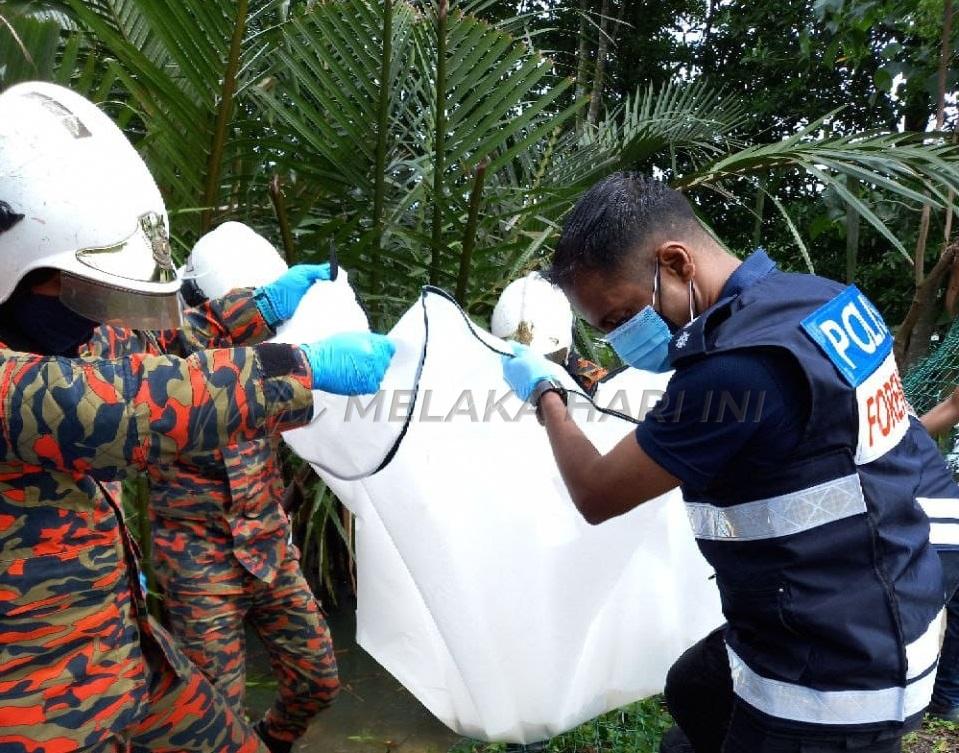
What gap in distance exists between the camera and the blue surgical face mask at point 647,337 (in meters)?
1.41

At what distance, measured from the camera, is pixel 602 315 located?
146 centimetres

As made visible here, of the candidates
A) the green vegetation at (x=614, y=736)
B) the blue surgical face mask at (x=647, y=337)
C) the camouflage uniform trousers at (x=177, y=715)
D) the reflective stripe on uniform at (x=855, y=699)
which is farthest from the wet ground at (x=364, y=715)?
the blue surgical face mask at (x=647, y=337)

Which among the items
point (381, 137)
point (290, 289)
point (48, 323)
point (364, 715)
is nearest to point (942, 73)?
point (381, 137)

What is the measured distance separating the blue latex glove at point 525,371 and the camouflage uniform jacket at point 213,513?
0.77 meters

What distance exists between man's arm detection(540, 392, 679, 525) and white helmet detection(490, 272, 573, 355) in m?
1.39

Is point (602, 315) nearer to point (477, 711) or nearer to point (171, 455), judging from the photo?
point (171, 455)

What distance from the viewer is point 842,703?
1.26 meters

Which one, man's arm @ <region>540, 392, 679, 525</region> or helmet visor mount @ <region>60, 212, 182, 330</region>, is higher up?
helmet visor mount @ <region>60, 212, 182, 330</region>

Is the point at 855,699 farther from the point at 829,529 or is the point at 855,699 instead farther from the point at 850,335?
the point at 850,335

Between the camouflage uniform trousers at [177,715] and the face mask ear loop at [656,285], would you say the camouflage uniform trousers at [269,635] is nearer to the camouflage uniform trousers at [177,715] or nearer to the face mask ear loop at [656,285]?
the camouflage uniform trousers at [177,715]

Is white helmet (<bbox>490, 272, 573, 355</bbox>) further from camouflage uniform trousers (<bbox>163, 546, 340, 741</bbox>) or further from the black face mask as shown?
the black face mask

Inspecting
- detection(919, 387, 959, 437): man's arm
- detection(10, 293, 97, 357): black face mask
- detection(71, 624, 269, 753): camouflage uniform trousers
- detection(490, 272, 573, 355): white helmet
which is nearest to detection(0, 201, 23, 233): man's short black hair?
detection(10, 293, 97, 357): black face mask

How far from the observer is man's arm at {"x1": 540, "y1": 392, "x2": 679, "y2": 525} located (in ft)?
4.15

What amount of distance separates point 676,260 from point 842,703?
746mm
